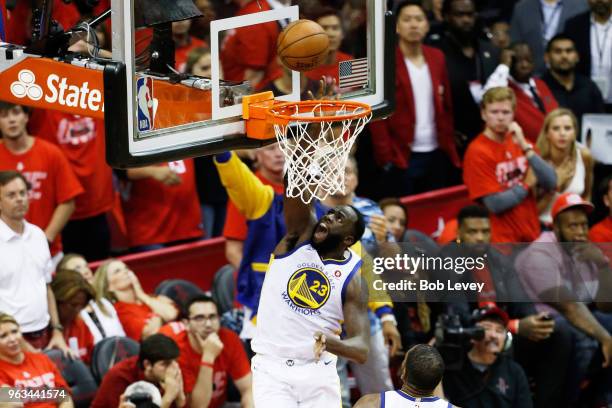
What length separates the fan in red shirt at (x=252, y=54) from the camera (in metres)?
12.9

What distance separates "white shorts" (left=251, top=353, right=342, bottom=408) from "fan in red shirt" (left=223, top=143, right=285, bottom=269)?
6.56 ft

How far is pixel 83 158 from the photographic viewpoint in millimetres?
12000

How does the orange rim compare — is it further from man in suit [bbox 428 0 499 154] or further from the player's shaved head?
man in suit [bbox 428 0 499 154]

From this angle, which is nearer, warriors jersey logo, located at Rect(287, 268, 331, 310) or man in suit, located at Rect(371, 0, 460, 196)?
warriors jersey logo, located at Rect(287, 268, 331, 310)

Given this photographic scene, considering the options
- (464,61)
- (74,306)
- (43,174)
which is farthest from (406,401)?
(464,61)

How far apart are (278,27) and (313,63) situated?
3.88m

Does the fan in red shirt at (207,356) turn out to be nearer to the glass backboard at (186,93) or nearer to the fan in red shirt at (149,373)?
the fan in red shirt at (149,373)

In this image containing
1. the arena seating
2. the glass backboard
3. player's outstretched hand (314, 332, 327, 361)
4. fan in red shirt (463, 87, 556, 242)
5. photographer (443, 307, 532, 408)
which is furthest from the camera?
fan in red shirt (463, 87, 556, 242)

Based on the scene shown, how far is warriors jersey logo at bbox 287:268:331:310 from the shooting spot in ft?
30.7

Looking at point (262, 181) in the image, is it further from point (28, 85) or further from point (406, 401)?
point (406, 401)

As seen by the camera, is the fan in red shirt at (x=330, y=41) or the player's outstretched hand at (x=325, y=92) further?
the fan in red shirt at (x=330, y=41)

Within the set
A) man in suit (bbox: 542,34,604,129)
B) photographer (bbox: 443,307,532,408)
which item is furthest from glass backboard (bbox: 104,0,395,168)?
man in suit (bbox: 542,34,604,129)

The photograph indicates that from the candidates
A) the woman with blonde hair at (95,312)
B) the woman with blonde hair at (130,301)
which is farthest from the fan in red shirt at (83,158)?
the woman with blonde hair at (95,312)

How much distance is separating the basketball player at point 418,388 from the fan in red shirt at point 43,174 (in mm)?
3727
